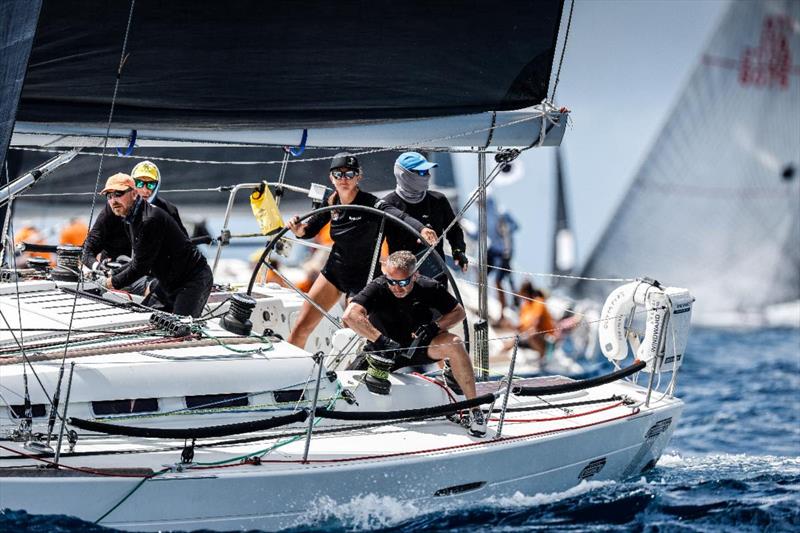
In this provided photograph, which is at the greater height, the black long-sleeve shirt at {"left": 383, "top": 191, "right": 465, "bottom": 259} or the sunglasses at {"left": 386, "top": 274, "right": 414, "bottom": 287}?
the black long-sleeve shirt at {"left": 383, "top": 191, "right": 465, "bottom": 259}

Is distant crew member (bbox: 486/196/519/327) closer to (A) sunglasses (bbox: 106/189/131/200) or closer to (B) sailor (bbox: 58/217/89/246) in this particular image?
(B) sailor (bbox: 58/217/89/246)

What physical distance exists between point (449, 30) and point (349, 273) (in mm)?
1577

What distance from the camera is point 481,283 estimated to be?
7.38 m

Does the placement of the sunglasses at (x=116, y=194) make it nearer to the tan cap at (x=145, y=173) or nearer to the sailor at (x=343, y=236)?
the tan cap at (x=145, y=173)

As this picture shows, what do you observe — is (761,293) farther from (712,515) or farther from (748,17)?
(712,515)

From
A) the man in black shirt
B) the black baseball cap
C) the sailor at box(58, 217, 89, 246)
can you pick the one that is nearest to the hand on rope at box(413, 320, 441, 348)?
the black baseball cap

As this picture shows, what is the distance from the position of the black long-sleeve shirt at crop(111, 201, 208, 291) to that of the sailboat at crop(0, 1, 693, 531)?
235mm

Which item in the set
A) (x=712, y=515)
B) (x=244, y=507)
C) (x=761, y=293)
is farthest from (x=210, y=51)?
(x=761, y=293)

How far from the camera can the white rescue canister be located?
729 centimetres

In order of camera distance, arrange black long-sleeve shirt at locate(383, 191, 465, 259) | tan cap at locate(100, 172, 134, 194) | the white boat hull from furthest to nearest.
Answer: black long-sleeve shirt at locate(383, 191, 465, 259) < tan cap at locate(100, 172, 134, 194) < the white boat hull

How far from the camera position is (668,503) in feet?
22.7

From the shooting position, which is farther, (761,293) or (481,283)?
(761,293)

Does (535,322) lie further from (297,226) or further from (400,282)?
(400,282)

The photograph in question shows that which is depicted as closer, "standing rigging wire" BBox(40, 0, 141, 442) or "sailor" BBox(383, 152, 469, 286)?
"standing rigging wire" BBox(40, 0, 141, 442)
